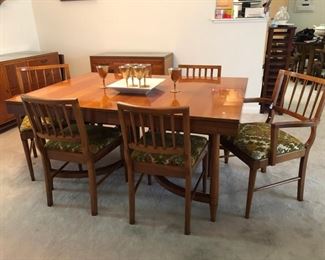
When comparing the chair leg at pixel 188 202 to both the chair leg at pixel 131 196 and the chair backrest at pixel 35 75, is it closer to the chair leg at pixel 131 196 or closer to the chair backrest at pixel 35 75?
the chair leg at pixel 131 196

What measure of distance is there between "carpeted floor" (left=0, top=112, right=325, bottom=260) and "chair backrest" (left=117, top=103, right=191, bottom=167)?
48 cm

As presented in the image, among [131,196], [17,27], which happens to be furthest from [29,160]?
[17,27]

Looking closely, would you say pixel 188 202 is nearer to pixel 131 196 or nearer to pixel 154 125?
pixel 131 196

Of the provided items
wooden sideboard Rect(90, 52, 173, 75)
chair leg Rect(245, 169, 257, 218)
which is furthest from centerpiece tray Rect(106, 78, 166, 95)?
wooden sideboard Rect(90, 52, 173, 75)

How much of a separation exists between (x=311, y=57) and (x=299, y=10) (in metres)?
1.95

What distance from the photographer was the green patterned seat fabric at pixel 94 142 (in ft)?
6.07

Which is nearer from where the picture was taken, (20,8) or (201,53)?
(201,53)

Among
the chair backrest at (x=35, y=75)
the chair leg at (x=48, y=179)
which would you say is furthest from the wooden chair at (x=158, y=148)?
the chair backrest at (x=35, y=75)

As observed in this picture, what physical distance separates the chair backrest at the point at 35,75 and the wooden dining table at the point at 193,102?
372 millimetres

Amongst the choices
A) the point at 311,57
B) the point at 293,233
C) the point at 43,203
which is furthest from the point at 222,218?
the point at 311,57

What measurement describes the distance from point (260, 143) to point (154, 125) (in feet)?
2.37

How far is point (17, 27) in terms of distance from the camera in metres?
4.01

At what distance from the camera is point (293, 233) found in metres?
1.72

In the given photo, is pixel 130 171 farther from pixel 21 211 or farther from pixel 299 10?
pixel 299 10
